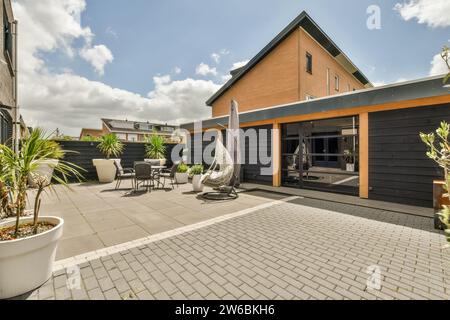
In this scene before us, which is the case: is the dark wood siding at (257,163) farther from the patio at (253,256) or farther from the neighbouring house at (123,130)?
the neighbouring house at (123,130)

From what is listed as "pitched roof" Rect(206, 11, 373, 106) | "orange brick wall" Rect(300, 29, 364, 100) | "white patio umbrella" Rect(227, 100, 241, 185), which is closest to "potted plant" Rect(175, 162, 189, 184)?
"white patio umbrella" Rect(227, 100, 241, 185)

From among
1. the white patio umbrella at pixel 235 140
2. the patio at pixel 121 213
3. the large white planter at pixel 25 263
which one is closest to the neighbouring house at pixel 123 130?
the patio at pixel 121 213

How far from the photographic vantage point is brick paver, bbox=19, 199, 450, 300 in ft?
6.78

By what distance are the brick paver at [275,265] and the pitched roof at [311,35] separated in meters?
11.9

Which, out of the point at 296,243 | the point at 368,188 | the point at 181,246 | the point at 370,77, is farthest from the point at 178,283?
the point at 370,77

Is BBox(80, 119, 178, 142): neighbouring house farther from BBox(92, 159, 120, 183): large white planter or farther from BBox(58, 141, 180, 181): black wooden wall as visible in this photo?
BBox(92, 159, 120, 183): large white planter

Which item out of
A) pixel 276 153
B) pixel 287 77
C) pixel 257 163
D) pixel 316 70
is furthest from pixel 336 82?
pixel 257 163

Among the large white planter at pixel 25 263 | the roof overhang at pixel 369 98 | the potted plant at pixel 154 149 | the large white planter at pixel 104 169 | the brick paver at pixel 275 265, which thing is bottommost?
the brick paver at pixel 275 265

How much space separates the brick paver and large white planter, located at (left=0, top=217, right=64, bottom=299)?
4.8 inches

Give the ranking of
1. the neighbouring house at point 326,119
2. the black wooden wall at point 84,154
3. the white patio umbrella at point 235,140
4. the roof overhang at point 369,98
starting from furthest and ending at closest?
1. the black wooden wall at point 84,154
2. the white patio umbrella at point 235,140
3. the neighbouring house at point 326,119
4. the roof overhang at point 369,98

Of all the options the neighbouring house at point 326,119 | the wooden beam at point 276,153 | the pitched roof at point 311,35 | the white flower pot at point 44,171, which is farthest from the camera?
the pitched roof at point 311,35

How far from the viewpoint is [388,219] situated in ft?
14.6

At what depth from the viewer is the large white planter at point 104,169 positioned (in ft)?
30.1
